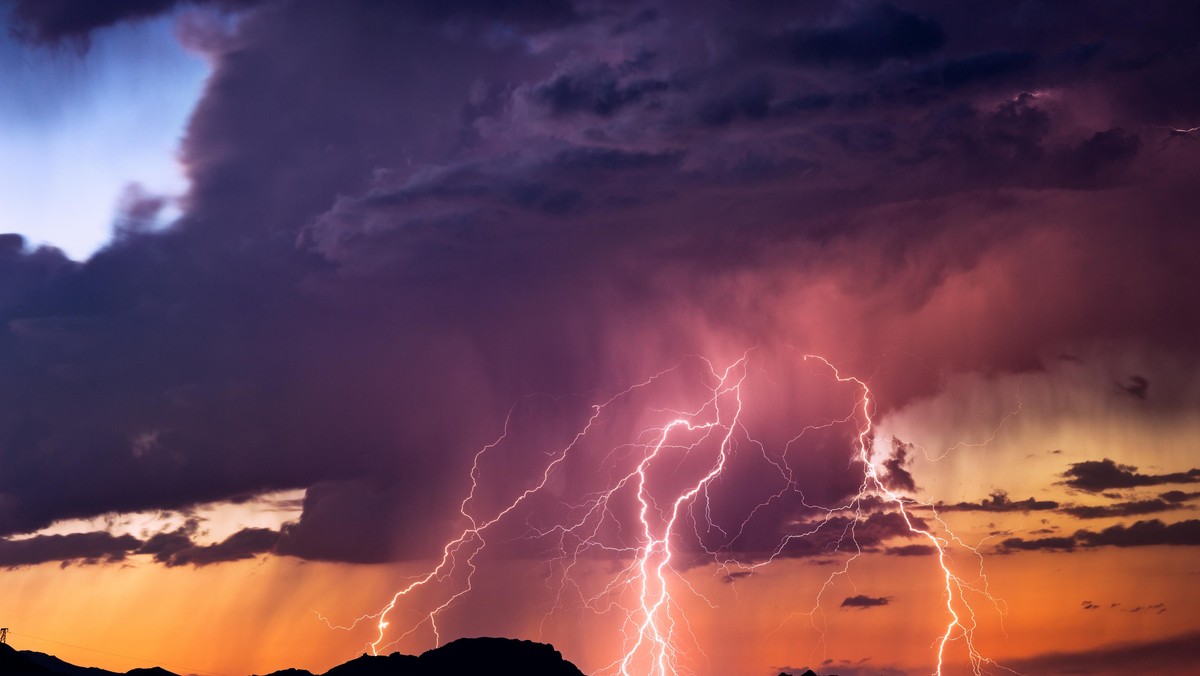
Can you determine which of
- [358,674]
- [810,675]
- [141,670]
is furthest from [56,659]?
[810,675]

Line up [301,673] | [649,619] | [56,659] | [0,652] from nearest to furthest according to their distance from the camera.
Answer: [649,619], [0,652], [301,673], [56,659]

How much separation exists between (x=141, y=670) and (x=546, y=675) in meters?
50.0

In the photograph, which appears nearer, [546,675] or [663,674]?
[663,674]

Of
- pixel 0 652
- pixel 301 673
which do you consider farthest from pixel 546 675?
pixel 0 652

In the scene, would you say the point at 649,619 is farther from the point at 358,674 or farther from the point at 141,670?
the point at 141,670

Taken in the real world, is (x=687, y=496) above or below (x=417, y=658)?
above

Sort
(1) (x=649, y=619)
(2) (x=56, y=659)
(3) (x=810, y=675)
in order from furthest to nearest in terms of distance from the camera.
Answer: (2) (x=56, y=659) → (3) (x=810, y=675) → (1) (x=649, y=619)

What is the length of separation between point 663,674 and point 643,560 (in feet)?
15.5

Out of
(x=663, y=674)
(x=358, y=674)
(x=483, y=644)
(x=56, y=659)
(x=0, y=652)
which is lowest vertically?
(x=56, y=659)

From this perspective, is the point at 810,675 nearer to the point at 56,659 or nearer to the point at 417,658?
the point at 417,658

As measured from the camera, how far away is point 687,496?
50.0 metres

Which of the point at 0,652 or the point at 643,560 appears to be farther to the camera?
the point at 0,652

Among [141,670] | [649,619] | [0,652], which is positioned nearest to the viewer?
[649,619]

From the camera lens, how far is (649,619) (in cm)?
4931
